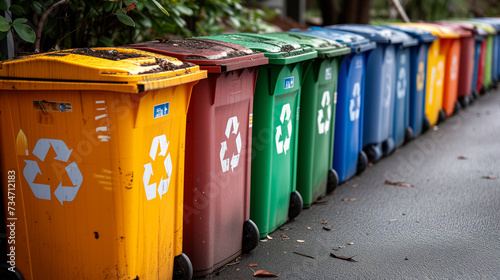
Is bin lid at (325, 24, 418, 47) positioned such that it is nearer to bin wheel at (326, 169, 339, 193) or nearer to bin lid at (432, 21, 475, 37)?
bin wheel at (326, 169, 339, 193)

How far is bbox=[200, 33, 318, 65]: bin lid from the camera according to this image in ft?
14.4

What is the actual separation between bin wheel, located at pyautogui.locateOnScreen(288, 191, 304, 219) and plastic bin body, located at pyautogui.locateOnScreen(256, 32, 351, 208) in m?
0.31

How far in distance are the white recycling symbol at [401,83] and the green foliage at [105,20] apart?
205 cm

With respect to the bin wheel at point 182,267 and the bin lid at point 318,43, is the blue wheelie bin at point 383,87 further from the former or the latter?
the bin wheel at point 182,267

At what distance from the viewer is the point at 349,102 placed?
613cm

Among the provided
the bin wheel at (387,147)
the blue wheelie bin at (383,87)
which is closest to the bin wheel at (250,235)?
the blue wheelie bin at (383,87)

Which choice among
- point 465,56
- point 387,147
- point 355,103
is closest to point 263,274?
point 355,103

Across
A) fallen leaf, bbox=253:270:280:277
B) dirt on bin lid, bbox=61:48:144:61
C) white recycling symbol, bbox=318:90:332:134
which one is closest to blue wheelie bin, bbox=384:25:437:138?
white recycling symbol, bbox=318:90:332:134

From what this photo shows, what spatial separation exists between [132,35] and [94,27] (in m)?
0.58

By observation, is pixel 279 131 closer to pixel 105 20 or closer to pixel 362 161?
pixel 105 20

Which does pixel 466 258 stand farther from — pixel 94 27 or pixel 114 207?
pixel 94 27

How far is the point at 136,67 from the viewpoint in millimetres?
3188

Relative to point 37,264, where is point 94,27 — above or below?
above

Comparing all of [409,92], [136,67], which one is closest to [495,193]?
[409,92]
